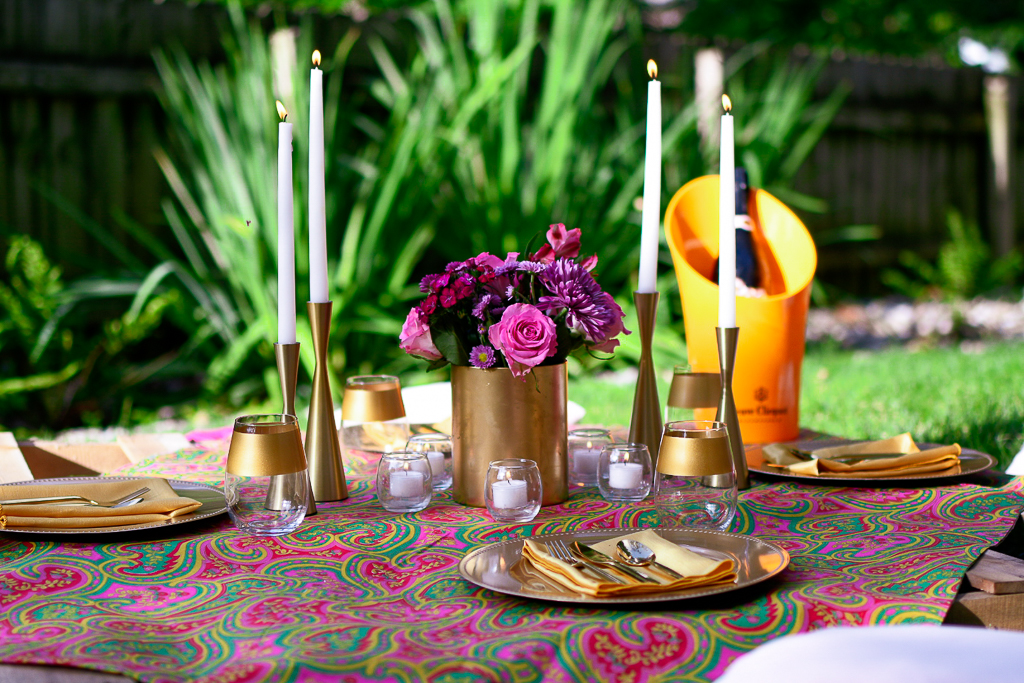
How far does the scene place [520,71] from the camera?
3.67 m

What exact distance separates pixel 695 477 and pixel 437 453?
1.34 ft

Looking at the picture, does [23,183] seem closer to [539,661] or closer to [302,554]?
[302,554]

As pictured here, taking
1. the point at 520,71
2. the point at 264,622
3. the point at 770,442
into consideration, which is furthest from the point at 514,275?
the point at 520,71

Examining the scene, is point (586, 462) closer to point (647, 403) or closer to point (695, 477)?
point (647, 403)

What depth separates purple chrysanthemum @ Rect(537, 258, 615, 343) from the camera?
3.85 ft

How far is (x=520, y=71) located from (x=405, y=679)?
3.17 m

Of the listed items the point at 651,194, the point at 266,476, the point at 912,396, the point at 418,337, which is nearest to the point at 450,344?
the point at 418,337

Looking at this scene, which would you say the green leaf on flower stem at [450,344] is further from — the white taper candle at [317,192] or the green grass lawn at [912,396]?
the green grass lawn at [912,396]

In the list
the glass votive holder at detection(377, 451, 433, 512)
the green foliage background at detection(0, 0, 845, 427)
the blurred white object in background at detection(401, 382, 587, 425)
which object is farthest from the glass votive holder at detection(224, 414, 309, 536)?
the green foliage background at detection(0, 0, 845, 427)

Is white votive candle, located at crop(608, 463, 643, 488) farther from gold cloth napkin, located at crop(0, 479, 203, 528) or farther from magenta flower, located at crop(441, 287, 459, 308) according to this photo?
gold cloth napkin, located at crop(0, 479, 203, 528)

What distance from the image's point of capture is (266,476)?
107 cm

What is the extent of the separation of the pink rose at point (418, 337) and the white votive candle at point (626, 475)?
0.90ft

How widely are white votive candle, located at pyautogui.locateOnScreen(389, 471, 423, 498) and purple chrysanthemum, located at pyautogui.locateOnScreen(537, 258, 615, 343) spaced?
0.84 feet

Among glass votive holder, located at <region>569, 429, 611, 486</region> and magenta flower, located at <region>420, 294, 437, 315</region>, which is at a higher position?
magenta flower, located at <region>420, 294, 437, 315</region>
